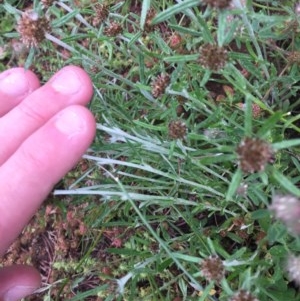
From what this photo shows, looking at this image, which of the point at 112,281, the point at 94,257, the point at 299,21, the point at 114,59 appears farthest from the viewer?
the point at 114,59

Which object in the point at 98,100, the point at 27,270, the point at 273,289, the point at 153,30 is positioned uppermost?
the point at 153,30

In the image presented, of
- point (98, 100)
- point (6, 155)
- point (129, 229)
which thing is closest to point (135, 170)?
point (129, 229)

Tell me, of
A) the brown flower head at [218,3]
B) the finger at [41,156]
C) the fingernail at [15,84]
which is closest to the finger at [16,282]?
the finger at [41,156]

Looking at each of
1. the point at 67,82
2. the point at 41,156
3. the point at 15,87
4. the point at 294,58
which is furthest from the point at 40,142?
the point at 294,58

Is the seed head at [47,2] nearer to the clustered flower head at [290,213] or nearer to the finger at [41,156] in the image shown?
the finger at [41,156]

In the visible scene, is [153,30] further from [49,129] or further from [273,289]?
[273,289]

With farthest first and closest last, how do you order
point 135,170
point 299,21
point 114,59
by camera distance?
point 114,59 < point 135,170 < point 299,21

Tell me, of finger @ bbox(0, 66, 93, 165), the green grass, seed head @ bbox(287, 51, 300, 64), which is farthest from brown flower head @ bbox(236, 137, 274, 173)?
seed head @ bbox(287, 51, 300, 64)
